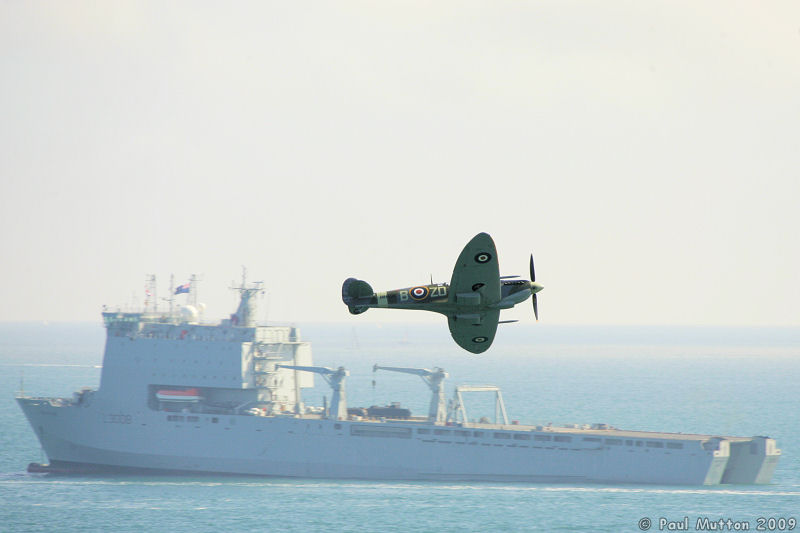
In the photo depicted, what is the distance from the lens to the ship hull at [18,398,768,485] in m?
61.8

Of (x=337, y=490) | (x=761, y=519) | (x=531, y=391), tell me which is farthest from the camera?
(x=531, y=391)

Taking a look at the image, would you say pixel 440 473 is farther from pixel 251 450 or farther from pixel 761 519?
pixel 761 519

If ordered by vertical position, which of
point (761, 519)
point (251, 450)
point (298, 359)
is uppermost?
point (298, 359)

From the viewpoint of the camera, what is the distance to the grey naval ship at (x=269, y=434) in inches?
2435

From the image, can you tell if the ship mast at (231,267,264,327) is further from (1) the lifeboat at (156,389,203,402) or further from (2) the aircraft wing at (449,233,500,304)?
(2) the aircraft wing at (449,233,500,304)

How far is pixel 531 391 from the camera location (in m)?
158

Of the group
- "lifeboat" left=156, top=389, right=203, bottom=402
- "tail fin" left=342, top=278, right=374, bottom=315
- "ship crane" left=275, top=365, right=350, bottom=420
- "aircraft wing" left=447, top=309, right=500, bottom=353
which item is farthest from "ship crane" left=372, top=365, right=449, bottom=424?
"tail fin" left=342, top=278, right=374, bottom=315

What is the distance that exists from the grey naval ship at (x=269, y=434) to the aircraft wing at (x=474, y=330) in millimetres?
37477

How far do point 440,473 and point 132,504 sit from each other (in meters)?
21.4

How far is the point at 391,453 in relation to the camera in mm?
62469

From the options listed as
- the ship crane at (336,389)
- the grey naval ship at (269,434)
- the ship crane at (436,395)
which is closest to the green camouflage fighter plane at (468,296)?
the grey naval ship at (269,434)

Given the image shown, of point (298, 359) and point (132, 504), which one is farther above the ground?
point (298, 359)

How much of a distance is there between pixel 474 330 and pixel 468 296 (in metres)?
1.40

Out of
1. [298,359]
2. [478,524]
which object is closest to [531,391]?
[298,359]
